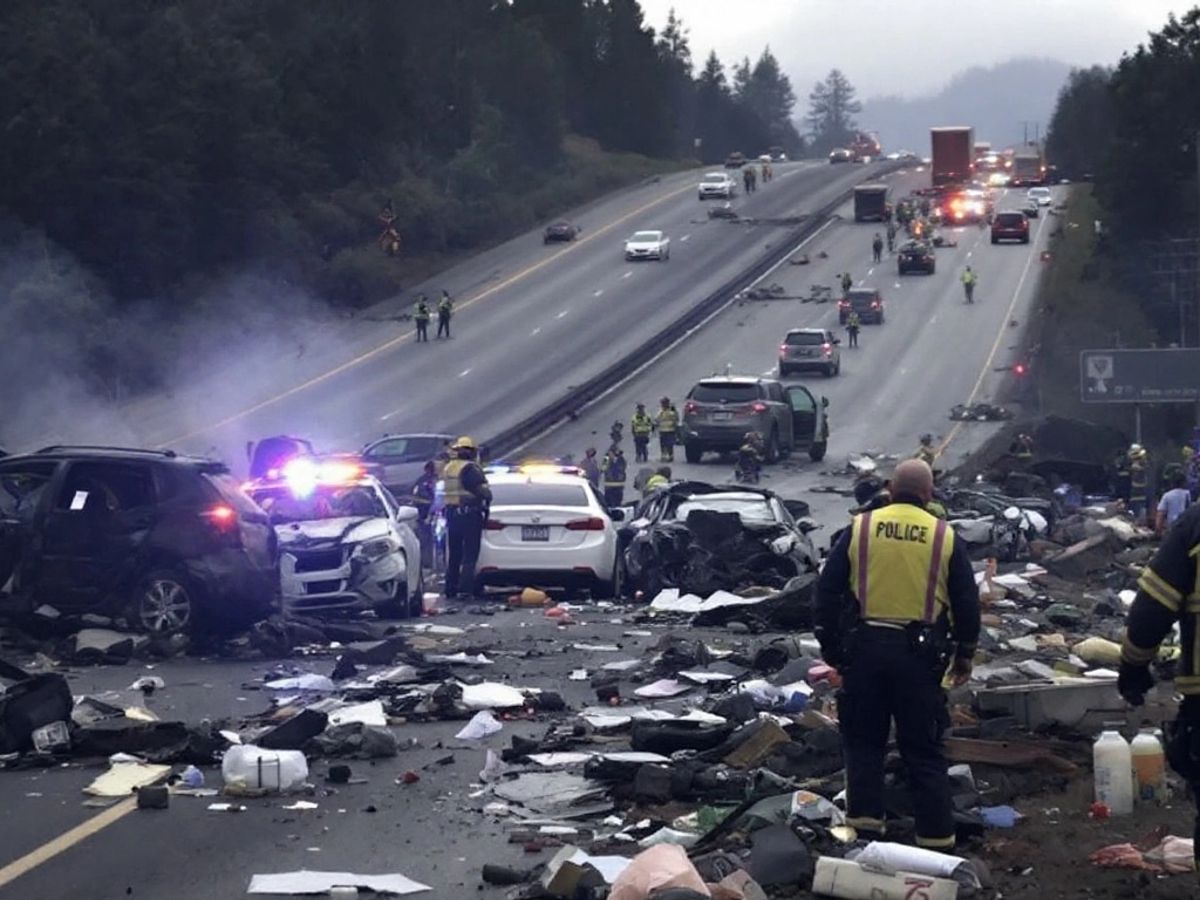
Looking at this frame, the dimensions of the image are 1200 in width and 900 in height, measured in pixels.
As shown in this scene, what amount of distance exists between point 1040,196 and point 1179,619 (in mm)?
102297

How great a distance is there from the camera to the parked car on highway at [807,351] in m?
64.1

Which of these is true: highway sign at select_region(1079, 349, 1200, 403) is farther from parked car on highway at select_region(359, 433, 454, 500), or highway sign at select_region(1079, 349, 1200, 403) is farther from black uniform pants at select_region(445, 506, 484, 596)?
black uniform pants at select_region(445, 506, 484, 596)

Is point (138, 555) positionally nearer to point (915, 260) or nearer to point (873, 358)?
point (873, 358)

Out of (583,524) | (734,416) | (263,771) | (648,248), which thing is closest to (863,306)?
(648,248)

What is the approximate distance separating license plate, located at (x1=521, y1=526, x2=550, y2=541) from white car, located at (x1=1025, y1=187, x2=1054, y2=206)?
86.7m

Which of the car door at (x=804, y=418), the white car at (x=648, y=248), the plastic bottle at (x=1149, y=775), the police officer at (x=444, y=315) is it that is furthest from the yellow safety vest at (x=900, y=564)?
the white car at (x=648, y=248)

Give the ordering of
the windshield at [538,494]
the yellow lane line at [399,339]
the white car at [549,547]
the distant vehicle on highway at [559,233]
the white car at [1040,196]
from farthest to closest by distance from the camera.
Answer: the white car at [1040,196]
the distant vehicle on highway at [559,233]
the yellow lane line at [399,339]
the windshield at [538,494]
the white car at [549,547]

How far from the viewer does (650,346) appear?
67.6 m

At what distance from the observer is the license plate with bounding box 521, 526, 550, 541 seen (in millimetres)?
22656

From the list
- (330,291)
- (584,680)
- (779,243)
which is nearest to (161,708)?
(584,680)

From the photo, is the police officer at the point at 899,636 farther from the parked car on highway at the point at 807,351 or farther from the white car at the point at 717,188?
the white car at the point at 717,188

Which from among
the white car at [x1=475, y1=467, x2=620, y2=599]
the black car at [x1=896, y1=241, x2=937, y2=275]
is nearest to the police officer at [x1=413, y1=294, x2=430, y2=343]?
the black car at [x1=896, y1=241, x2=937, y2=275]

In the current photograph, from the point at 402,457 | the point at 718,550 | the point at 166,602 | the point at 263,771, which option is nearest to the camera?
the point at 263,771

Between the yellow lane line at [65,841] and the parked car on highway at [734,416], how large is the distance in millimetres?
36583
